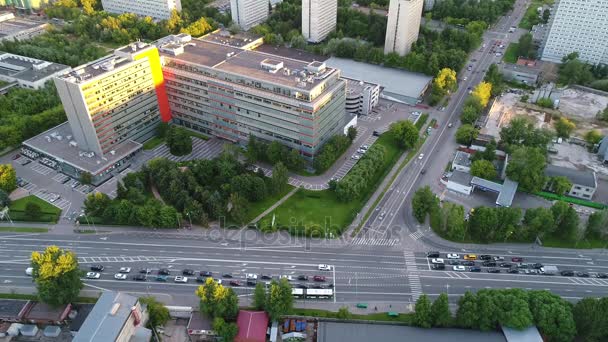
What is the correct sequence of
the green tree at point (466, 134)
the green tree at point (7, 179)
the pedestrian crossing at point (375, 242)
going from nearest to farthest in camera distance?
the pedestrian crossing at point (375, 242) → the green tree at point (7, 179) → the green tree at point (466, 134)

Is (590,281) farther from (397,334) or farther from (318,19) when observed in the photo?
(318,19)

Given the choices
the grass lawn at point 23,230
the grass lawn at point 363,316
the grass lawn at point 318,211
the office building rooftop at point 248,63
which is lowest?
the grass lawn at point 363,316

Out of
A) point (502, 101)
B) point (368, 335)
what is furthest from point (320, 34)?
point (368, 335)

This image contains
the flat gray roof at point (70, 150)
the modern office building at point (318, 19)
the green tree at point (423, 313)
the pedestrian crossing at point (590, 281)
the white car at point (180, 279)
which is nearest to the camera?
the green tree at point (423, 313)

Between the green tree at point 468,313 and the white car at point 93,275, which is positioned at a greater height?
the green tree at point 468,313

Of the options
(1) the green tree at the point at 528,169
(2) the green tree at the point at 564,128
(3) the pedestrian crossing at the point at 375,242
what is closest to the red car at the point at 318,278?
(3) the pedestrian crossing at the point at 375,242

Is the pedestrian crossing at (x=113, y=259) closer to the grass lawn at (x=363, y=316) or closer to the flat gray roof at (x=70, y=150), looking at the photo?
the flat gray roof at (x=70, y=150)

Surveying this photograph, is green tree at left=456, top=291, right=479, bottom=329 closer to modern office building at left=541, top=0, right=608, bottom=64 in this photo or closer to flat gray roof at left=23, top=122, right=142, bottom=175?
flat gray roof at left=23, top=122, right=142, bottom=175

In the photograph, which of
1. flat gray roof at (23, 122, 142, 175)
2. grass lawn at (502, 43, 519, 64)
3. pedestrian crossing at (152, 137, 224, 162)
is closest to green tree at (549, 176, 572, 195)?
grass lawn at (502, 43, 519, 64)
